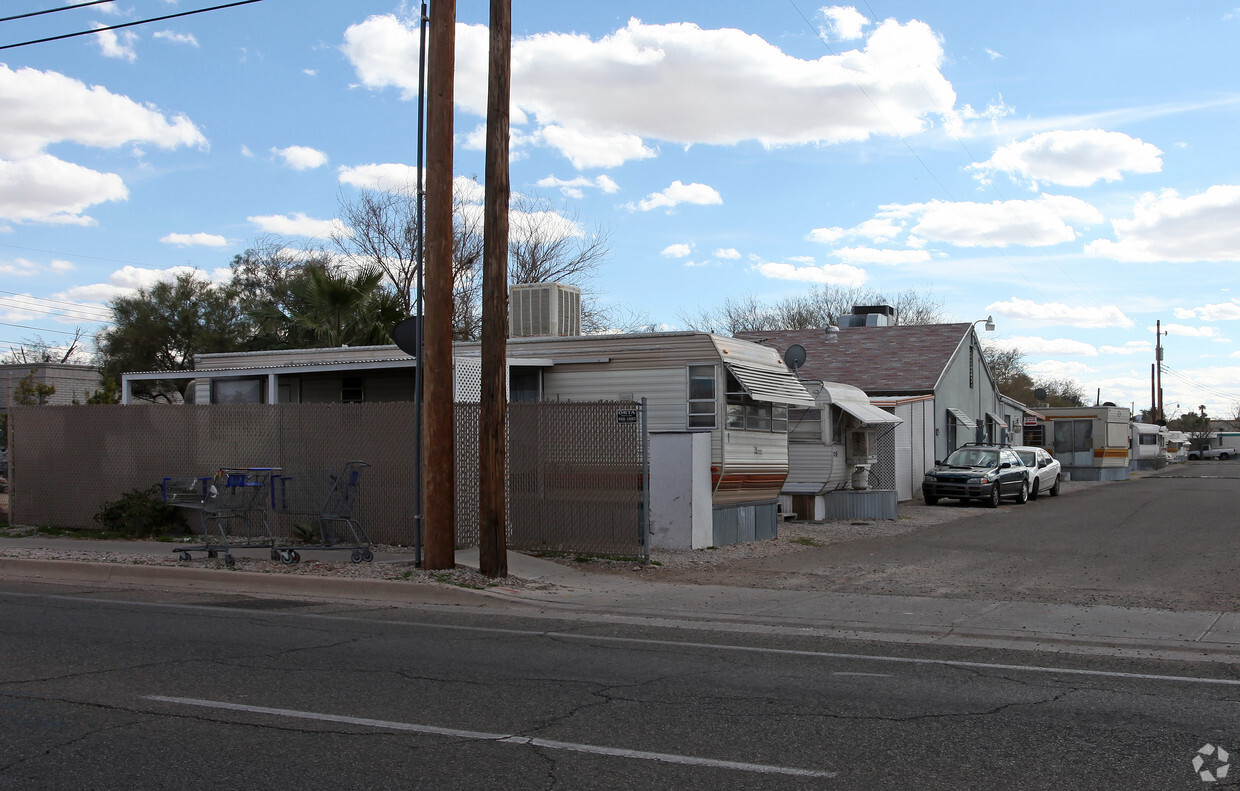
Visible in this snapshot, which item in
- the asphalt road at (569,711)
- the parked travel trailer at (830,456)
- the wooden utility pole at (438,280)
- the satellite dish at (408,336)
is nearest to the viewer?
the asphalt road at (569,711)

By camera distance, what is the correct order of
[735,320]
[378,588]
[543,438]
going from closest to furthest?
1. [378,588]
2. [543,438]
3. [735,320]

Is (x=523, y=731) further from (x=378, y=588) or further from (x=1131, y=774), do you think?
(x=378, y=588)

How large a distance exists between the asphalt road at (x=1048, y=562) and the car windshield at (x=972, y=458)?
4657 millimetres

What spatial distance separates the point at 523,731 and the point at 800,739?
1.55 metres

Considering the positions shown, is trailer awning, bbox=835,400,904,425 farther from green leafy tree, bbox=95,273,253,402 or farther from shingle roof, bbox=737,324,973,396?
green leafy tree, bbox=95,273,253,402

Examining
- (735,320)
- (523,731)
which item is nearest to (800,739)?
(523,731)

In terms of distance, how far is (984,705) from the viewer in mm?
6742

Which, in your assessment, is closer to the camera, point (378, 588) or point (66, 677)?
point (66, 677)

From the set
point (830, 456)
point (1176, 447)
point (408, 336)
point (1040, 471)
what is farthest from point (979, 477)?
point (1176, 447)

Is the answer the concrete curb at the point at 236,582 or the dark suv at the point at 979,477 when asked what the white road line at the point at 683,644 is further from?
the dark suv at the point at 979,477

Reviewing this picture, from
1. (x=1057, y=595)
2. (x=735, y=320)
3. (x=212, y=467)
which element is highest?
(x=735, y=320)

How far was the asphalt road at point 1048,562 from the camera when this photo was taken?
1210cm

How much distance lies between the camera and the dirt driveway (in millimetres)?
12242

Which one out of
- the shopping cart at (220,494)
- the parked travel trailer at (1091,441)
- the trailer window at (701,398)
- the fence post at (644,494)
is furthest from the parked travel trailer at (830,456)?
the parked travel trailer at (1091,441)
